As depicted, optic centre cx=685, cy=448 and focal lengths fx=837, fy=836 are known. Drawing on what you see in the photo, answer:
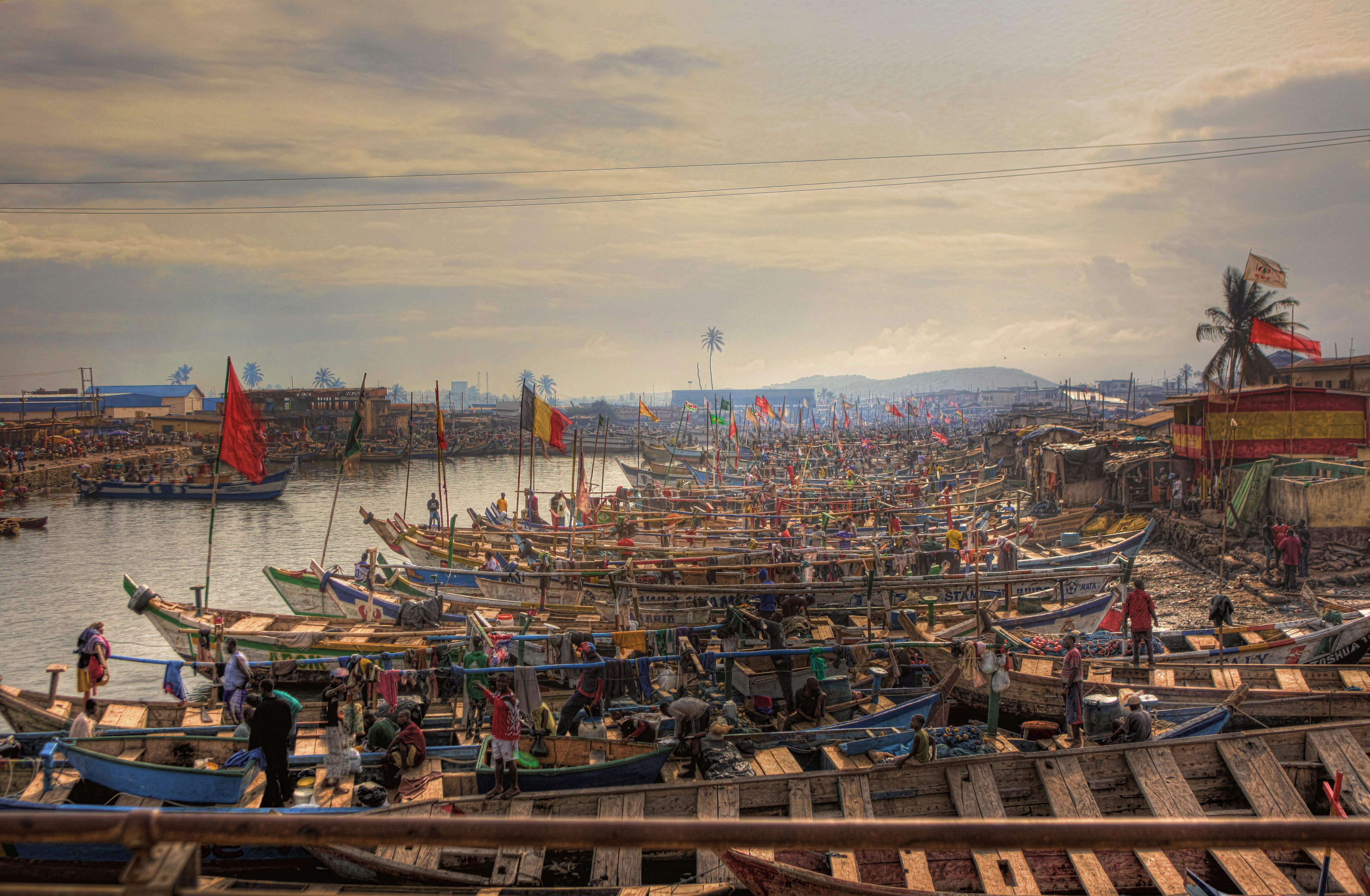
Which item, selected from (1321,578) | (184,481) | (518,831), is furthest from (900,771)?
(184,481)

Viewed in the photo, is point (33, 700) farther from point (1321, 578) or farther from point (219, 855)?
point (1321, 578)

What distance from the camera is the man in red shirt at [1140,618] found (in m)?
13.8

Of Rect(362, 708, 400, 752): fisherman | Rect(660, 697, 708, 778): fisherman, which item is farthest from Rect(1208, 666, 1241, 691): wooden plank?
Rect(362, 708, 400, 752): fisherman

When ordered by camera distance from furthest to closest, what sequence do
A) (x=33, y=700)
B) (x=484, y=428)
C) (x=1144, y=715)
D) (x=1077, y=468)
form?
(x=484, y=428) < (x=1077, y=468) < (x=33, y=700) < (x=1144, y=715)

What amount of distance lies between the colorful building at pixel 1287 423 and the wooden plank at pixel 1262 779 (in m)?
24.6

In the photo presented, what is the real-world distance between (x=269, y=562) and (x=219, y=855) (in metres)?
33.0

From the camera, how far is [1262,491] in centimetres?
2684

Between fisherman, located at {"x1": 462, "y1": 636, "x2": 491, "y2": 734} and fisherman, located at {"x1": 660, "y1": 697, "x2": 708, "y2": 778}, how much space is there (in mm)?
3287

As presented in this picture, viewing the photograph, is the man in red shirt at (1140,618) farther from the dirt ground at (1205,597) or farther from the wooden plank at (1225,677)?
the dirt ground at (1205,597)

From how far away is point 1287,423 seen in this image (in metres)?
31.2

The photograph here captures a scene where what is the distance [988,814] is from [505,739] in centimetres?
543

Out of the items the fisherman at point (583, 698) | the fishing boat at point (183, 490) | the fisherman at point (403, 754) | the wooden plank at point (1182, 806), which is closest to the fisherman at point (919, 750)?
the wooden plank at point (1182, 806)

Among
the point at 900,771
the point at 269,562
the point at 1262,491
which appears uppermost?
the point at 1262,491

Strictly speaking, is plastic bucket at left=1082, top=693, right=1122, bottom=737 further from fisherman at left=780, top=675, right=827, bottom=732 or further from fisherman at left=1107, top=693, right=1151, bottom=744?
fisherman at left=780, top=675, right=827, bottom=732
